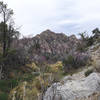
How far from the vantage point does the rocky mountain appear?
2183cm

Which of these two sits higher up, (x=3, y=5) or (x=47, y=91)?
(x=3, y=5)

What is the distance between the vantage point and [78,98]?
498 centimetres

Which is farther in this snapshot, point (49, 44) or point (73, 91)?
point (49, 44)

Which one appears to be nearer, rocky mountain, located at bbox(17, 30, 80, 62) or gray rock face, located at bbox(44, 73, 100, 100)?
gray rock face, located at bbox(44, 73, 100, 100)

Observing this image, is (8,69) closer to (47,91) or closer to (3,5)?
(3,5)

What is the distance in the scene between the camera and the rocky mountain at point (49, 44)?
21.8 m

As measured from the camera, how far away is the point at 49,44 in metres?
27.6

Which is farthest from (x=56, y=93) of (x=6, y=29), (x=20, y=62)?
(x=6, y=29)

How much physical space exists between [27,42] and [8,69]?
8.40 meters

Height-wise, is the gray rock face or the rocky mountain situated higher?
the rocky mountain

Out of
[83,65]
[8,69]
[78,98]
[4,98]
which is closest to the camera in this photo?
[78,98]

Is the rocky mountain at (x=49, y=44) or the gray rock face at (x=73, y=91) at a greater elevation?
the rocky mountain at (x=49, y=44)

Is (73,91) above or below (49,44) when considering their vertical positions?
below

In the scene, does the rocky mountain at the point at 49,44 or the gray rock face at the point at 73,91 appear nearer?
the gray rock face at the point at 73,91
